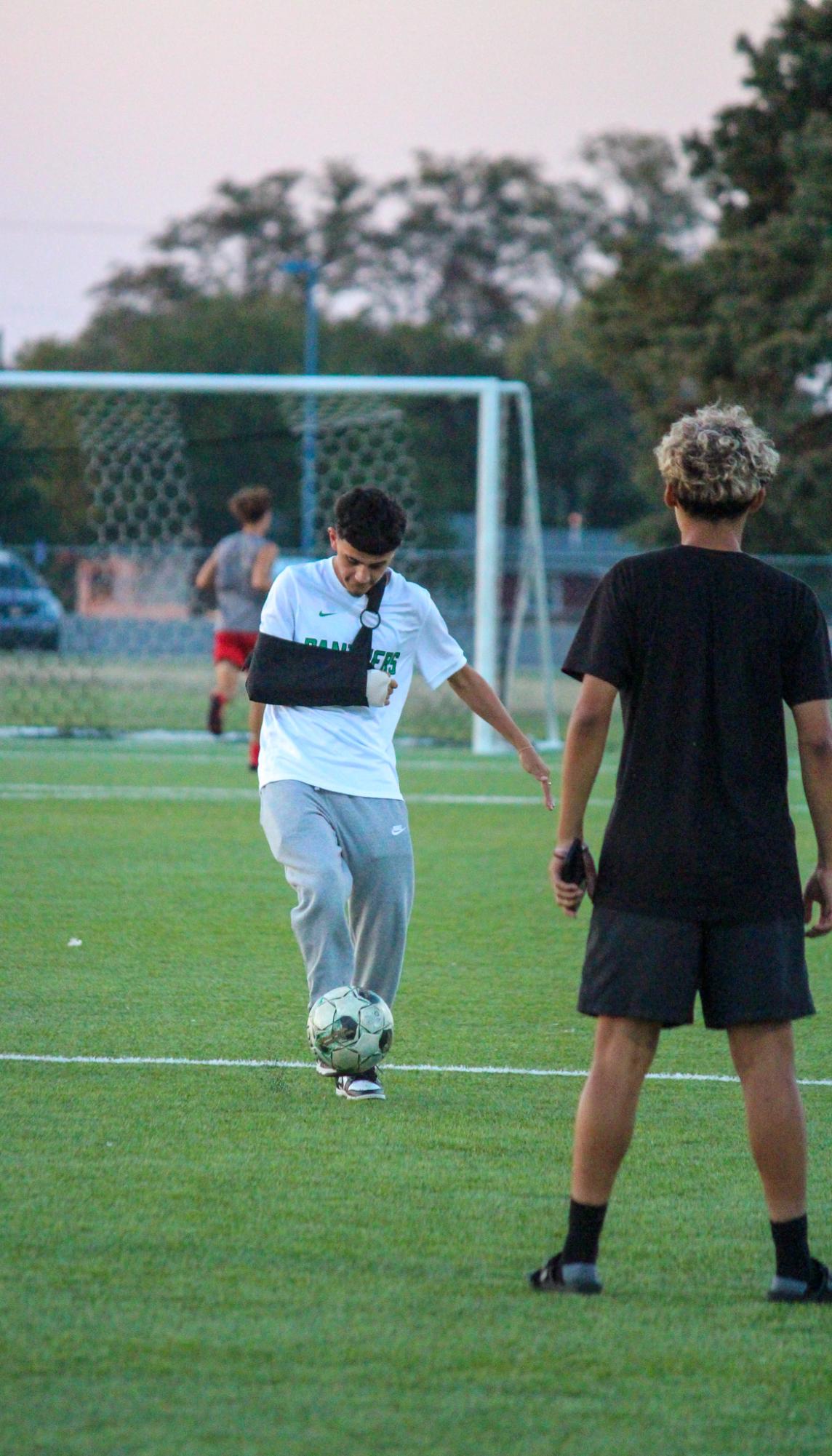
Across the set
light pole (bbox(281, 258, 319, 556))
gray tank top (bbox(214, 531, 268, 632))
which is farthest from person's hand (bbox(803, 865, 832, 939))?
light pole (bbox(281, 258, 319, 556))

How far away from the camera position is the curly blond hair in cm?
400

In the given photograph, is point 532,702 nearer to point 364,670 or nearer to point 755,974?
point 364,670

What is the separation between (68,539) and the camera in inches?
1534

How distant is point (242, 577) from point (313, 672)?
31.1 feet

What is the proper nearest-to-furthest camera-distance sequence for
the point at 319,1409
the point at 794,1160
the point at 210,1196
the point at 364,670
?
the point at 319,1409 < the point at 794,1160 < the point at 210,1196 < the point at 364,670

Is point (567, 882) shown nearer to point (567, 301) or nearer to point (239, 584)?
point (239, 584)

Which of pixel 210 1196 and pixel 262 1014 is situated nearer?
pixel 210 1196

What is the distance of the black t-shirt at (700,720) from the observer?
395cm

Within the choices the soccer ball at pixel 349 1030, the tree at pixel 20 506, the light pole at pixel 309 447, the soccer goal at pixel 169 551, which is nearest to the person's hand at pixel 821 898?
the soccer ball at pixel 349 1030

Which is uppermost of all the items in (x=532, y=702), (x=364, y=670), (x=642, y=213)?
(x=642, y=213)

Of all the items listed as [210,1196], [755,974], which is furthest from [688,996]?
[210,1196]

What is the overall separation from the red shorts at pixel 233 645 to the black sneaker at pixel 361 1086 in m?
9.96

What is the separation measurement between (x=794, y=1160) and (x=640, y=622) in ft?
3.90

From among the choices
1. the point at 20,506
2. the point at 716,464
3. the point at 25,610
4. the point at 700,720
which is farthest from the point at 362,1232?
the point at 20,506
